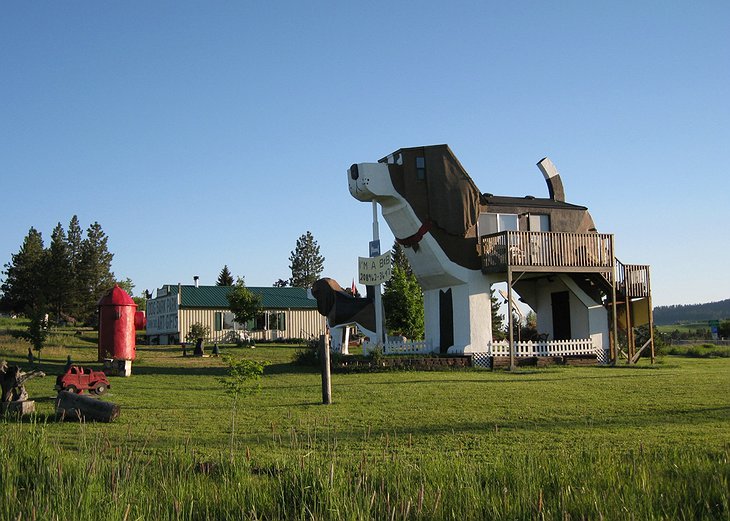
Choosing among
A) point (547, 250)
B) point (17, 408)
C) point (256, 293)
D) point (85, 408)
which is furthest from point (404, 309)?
point (85, 408)

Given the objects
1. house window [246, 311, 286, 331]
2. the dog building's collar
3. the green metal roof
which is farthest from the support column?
house window [246, 311, 286, 331]

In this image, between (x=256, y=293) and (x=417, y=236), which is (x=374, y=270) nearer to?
(x=417, y=236)

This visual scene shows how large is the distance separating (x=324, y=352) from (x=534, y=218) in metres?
16.2

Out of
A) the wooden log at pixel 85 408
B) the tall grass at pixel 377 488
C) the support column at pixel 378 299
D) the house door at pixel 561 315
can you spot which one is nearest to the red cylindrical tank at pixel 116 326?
the support column at pixel 378 299

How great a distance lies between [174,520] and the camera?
645 centimetres

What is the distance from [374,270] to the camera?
2827 centimetres

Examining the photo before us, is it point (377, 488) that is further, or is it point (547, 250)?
point (547, 250)

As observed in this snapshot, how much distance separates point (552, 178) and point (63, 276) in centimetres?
4657

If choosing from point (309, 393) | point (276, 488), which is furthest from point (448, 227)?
point (276, 488)

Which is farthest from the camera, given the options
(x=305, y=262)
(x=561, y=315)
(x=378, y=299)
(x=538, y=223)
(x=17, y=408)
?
(x=305, y=262)

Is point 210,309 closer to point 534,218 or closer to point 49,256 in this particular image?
point 49,256

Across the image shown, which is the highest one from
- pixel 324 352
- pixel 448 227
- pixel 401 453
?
pixel 448 227

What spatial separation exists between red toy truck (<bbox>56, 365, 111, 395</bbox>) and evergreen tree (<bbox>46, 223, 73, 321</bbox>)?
50.4 meters

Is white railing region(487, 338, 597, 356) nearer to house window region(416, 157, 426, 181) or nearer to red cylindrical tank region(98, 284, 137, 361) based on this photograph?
house window region(416, 157, 426, 181)
